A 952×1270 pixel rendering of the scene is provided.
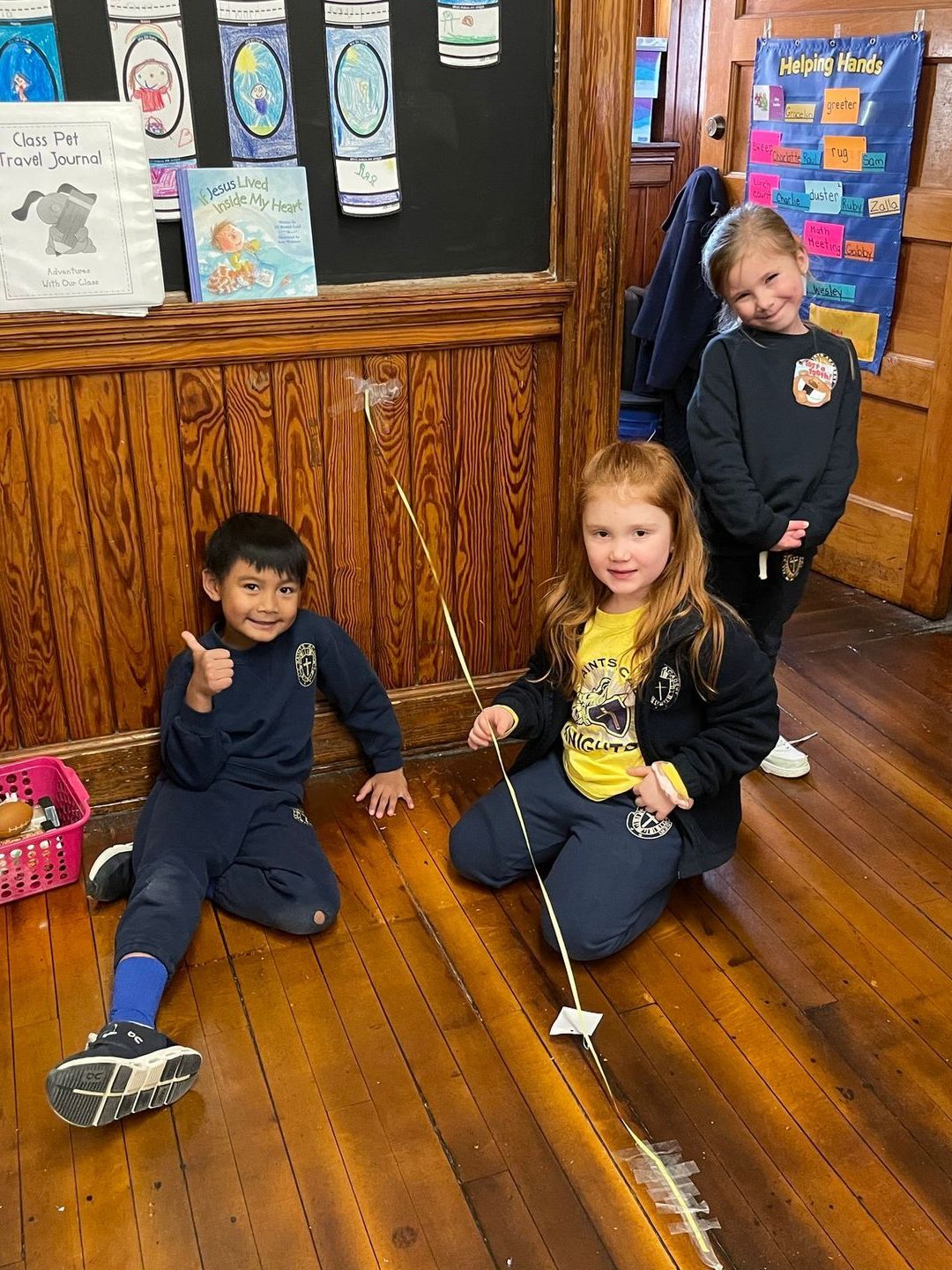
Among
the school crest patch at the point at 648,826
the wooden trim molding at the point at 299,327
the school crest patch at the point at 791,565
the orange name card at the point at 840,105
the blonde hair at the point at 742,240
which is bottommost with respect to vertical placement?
the school crest patch at the point at 648,826

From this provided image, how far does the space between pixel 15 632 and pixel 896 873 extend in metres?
1.73

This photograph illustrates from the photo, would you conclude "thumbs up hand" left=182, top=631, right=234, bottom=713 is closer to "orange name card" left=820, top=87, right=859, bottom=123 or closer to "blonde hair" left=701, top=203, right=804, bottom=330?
"blonde hair" left=701, top=203, right=804, bottom=330

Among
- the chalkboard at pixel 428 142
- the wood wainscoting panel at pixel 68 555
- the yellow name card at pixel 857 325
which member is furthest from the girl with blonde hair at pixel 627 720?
the yellow name card at pixel 857 325

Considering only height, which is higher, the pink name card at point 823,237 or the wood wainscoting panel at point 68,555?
the pink name card at point 823,237

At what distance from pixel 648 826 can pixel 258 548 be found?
856mm

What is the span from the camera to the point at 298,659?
232 cm

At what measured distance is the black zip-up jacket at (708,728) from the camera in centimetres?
203

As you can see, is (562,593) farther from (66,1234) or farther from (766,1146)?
(66,1234)

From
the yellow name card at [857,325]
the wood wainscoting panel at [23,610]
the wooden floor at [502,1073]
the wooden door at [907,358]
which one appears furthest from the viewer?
the yellow name card at [857,325]

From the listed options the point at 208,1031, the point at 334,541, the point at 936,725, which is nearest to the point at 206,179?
the point at 334,541

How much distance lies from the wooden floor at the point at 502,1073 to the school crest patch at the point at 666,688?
391mm

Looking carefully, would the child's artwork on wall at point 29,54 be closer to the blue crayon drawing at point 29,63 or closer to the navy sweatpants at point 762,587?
the blue crayon drawing at point 29,63

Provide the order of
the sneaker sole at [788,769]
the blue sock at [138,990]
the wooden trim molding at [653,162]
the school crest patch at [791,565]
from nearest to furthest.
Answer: the blue sock at [138,990] < the school crest patch at [791,565] < the sneaker sole at [788,769] < the wooden trim molding at [653,162]

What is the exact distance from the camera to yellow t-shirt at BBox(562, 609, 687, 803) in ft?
6.96
